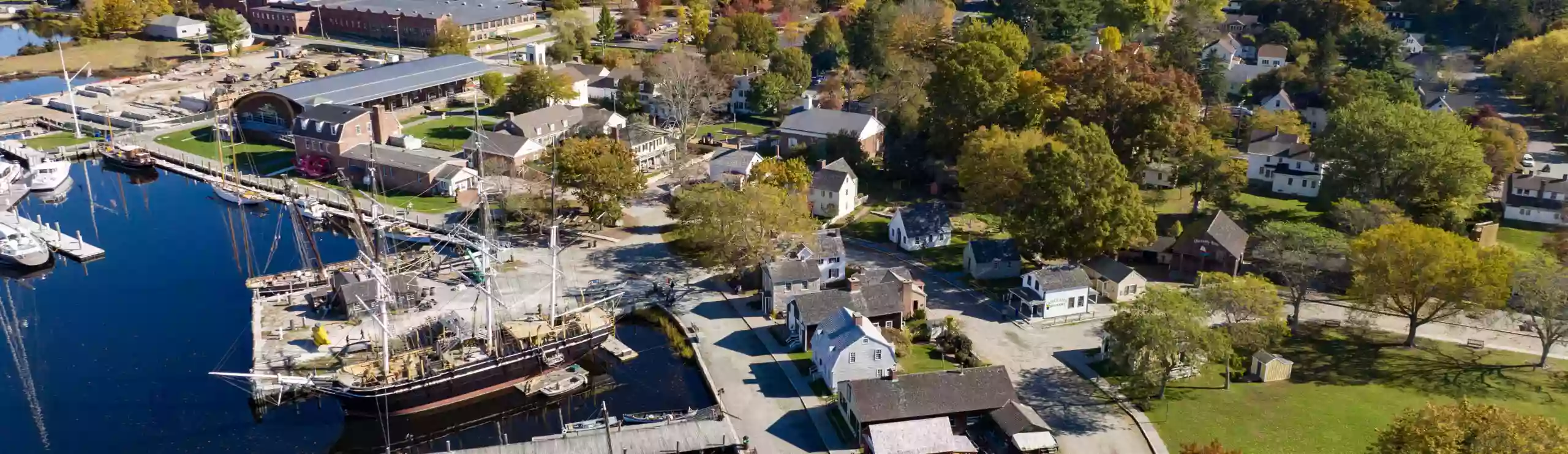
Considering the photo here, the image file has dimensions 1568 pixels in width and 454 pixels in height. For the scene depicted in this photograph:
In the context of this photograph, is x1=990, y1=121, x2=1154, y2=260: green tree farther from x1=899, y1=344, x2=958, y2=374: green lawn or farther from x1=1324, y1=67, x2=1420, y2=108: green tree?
x1=1324, y1=67, x2=1420, y2=108: green tree

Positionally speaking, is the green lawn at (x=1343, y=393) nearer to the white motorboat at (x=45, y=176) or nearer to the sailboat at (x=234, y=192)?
the sailboat at (x=234, y=192)

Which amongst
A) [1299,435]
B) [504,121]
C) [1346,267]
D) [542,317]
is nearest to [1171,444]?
[1299,435]

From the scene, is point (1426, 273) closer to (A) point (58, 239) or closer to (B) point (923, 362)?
(B) point (923, 362)

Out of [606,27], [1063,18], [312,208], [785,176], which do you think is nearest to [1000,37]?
[1063,18]

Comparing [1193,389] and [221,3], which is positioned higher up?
[221,3]

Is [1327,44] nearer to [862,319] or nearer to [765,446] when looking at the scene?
[862,319]

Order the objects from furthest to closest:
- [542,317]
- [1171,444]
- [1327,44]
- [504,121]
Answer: [1327,44]
[504,121]
[542,317]
[1171,444]

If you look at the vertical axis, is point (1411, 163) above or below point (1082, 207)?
above

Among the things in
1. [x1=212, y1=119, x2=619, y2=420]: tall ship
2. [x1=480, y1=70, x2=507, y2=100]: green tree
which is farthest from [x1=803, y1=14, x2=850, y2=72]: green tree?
[x1=212, y1=119, x2=619, y2=420]: tall ship
